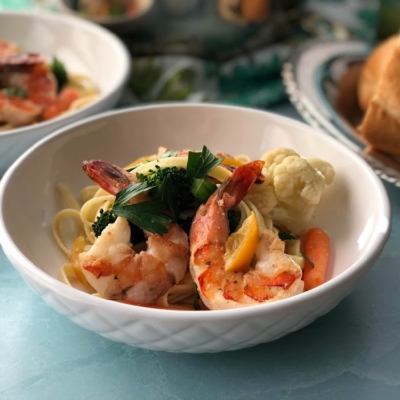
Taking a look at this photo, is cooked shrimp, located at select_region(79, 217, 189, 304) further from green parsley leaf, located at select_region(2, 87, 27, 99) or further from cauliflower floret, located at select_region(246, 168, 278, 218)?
green parsley leaf, located at select_region(2, 87, 27, 99)

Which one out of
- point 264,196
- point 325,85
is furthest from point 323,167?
point 325,85

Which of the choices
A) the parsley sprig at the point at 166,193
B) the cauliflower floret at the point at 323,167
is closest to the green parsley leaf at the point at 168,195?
the parsley sprig at the point at 166,193

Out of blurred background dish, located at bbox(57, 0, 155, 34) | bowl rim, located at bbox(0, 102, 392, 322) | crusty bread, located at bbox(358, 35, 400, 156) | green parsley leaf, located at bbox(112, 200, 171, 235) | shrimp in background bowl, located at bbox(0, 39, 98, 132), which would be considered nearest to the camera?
bowl rim, located at bbox(0, 102, 392, 322)

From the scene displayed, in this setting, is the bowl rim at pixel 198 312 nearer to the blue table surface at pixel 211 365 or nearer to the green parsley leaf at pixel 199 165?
the blue table surface at pixel 211 365

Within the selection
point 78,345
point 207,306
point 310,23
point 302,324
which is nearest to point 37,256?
point 78,345

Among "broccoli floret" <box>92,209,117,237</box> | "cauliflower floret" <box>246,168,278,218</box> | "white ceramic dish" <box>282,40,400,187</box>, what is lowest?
"white ceramic dish" <box>282,40,400,187</box>

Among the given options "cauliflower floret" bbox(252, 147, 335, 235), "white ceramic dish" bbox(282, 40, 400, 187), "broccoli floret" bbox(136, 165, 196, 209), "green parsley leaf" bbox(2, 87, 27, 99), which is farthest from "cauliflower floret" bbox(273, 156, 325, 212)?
"green parsley leaf" bbox(2, 87, 27, 99)
